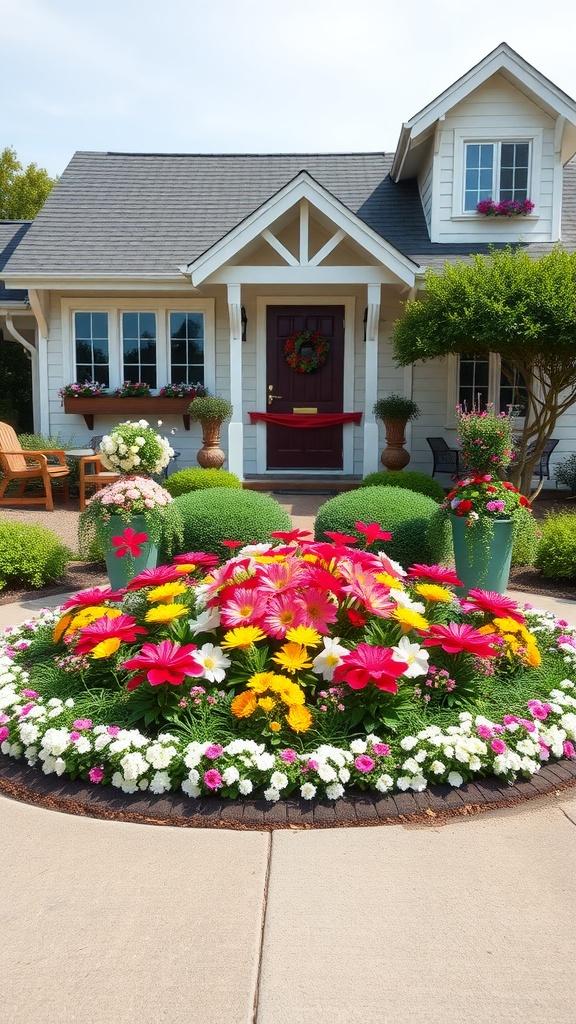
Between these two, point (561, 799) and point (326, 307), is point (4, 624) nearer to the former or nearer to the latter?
point (561, 799)

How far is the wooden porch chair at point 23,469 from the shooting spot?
9.56 meters

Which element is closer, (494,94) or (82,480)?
(82,480)

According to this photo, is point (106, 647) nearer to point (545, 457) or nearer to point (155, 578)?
point (155, 578)

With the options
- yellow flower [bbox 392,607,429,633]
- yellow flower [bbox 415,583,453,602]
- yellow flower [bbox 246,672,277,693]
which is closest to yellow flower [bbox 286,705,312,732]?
yellow flower [bbox 246,672,277,693]

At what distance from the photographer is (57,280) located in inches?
429

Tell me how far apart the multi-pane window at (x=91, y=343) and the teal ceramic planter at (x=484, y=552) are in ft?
25.6

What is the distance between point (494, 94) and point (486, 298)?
4.78 meters

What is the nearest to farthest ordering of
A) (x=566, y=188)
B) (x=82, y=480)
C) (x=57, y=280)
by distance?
(x=82, y=480)
(x=57, y=280)
(x=566, y=188)

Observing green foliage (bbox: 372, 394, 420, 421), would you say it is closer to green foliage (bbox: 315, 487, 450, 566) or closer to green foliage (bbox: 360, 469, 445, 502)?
green foliage (bbox: 360, 469, 445, 502)

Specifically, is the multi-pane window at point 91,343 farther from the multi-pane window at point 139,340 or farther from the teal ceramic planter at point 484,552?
the teal ceramic planter at point 484,552

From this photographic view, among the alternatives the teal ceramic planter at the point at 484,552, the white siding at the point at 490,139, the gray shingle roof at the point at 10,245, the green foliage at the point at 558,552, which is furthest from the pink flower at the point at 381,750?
the gray shingle roof at the point at 10,245

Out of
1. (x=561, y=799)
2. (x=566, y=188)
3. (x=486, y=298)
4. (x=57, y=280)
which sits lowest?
(x=561, y=799)

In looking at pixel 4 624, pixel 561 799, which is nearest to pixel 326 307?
pixel 4 624

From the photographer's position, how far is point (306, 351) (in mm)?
Answer: 11609
